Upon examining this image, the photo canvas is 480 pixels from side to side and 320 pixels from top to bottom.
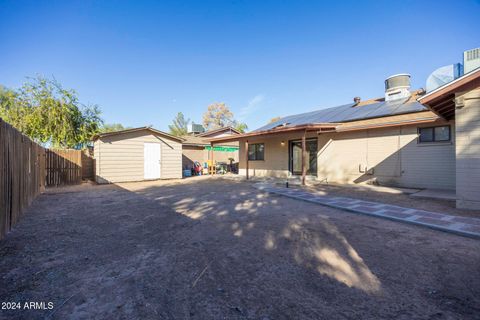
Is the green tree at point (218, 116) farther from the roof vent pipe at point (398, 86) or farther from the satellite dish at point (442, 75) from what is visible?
the satellite dish at point (442, 75)

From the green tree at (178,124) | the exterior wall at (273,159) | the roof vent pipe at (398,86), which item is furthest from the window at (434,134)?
the green tree at (178,124)

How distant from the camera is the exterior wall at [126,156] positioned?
1066 cm

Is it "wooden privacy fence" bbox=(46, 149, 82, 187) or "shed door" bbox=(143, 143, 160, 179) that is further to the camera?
"shed door" bbox=(143, 143, 160, 179)

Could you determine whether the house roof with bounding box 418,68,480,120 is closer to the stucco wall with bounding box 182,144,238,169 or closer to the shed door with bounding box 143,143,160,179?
the shed door with bounding box 143,143,160,179

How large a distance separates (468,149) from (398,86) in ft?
26.8

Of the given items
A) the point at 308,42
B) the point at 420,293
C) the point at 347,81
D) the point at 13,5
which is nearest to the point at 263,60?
the point at 308,42

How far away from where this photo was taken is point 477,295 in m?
1.93

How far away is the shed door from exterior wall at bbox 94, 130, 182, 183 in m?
0.18

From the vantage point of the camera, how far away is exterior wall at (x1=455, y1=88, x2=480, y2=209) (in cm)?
480

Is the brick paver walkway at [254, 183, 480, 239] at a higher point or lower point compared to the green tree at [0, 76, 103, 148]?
lower

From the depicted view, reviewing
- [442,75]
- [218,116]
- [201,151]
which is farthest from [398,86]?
[218,116]

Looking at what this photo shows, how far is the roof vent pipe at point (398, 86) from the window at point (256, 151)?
25.3ft

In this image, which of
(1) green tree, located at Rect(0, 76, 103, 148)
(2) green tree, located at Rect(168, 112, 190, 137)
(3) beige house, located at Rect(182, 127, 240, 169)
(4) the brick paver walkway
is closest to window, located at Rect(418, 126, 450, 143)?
(4) the brick paver walkway

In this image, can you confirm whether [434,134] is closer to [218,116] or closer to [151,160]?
[151,160]
